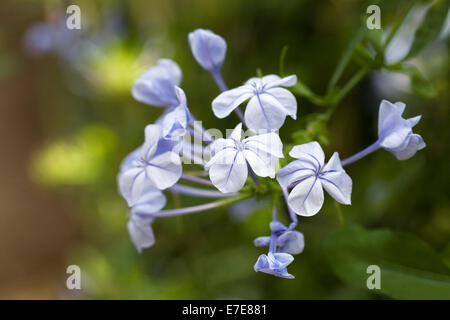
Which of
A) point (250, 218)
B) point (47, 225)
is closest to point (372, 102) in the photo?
point (250, 218)

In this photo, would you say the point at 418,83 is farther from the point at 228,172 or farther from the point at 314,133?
the point at 228,172

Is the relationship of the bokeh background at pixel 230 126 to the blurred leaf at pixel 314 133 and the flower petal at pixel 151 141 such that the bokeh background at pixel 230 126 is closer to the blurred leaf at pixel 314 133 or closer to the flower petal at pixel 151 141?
the blurred leaf at pixel 314 133

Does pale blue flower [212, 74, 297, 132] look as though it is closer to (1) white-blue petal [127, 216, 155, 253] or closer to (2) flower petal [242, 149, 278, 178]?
(2) flower petal [242, 149, 278, 178]

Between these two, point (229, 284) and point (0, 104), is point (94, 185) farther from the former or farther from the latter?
point (0, 104)

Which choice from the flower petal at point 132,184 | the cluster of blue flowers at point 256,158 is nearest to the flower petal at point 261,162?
the cluster of blue flowers at point 256,158

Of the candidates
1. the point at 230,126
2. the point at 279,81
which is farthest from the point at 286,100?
the point at 230,126

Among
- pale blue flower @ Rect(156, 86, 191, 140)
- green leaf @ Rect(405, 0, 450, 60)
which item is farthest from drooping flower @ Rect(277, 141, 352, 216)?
green leaf @ Rect(405, 0, 450, 60)
